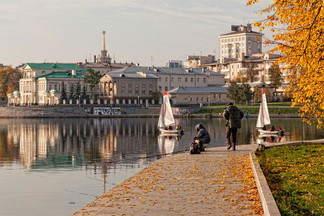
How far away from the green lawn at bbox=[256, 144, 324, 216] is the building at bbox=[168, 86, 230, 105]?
405ft

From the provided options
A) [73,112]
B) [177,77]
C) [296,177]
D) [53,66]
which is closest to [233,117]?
[296,177]

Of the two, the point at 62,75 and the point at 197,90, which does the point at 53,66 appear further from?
the point at 197,90

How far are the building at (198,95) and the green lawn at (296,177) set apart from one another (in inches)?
4854

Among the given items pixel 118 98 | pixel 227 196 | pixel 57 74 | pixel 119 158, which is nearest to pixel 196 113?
pixel 118 98

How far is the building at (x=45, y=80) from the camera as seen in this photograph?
6629 inches

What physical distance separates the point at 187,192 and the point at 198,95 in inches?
5475

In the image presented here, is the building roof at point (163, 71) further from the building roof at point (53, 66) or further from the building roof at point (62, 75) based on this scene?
the building roof at point (53, 66)

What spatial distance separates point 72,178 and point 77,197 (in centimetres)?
574

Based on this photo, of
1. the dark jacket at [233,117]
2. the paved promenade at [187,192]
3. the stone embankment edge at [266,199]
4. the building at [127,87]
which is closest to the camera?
the stone embankment edge at [266,199]

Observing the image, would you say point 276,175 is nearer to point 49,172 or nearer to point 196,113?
point 49,172

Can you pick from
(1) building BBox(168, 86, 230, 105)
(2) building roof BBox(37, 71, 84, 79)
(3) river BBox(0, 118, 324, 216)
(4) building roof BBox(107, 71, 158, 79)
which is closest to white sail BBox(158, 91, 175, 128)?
(3) river BBox(0, 118, 324, 216)

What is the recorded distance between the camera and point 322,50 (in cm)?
2100

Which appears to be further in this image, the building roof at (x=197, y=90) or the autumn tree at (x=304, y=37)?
the building roof at (x=197, y=90)

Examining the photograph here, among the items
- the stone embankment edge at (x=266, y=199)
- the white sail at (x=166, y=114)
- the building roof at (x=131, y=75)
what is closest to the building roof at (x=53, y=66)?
the building roof at (x=131, y=75)
